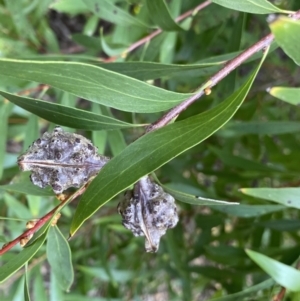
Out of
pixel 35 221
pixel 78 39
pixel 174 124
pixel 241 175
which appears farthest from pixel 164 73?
pixel 241 175

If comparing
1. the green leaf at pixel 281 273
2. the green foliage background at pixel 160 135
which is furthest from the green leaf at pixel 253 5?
the green leaf at pixel 281 273

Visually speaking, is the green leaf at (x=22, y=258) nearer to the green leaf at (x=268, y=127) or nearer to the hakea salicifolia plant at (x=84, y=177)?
the hakea salicifolia plant at (x=84, y=177)

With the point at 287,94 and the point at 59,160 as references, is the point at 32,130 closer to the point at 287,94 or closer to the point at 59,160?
the point at 59,160

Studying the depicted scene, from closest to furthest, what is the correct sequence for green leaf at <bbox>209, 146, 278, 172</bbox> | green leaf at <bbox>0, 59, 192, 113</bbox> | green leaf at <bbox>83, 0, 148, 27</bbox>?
green leaf at <bbox>0, 59, 192, 113</bbox>
green leaf at <bbox>83, 0, 148, 27</bbox>
green leaf at <bbox>209, 146, 278, 172</bbox>

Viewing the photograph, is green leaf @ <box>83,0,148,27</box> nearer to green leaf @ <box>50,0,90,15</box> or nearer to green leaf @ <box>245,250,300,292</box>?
green leaf @ <box>50,0,90,15</box>

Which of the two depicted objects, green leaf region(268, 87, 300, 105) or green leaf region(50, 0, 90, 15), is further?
green leaf region(50, 0, 90, 15)

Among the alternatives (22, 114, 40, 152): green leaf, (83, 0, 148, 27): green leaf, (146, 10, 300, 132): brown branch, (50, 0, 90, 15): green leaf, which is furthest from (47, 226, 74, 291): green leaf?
(50, 0, 90, 15): green leaf
